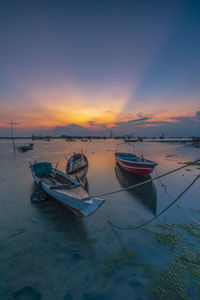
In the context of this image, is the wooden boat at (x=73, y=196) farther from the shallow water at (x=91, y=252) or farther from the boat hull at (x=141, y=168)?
the boat hull at (x=141, y=168)

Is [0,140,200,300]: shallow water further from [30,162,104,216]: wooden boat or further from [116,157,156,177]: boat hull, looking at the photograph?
[116,157,156,177]: boat hull

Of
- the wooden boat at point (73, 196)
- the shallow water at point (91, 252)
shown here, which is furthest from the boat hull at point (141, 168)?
the wooden boat at point (73, 196)

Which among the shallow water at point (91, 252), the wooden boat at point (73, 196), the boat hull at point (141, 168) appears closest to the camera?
the shallow water at point (91, 252)

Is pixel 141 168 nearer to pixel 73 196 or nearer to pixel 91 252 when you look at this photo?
pixel 73 196

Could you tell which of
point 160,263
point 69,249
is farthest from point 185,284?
point 69,249

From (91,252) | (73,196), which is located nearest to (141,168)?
(73,196)

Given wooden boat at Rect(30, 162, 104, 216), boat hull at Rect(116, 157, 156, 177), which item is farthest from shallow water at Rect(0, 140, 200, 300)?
boat hull at Rect(116, 157, 156, 177)

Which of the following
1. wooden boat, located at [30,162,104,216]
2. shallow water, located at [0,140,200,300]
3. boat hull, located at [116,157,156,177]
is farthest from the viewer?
boat hull, located at [116,157,156,177]

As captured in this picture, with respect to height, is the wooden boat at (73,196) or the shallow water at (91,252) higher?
the wooden boat at (73,196)

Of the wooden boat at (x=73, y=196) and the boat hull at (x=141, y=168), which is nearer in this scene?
the wooden boat at (x=73, y=196)

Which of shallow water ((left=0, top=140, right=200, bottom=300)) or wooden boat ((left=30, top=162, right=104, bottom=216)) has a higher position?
wooden boat ((left=30, top=162, right=104, bottom=216))

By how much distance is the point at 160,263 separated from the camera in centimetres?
409

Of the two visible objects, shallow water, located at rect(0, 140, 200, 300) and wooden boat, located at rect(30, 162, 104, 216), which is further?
wooden boat, located at rect(30, 162, 104, 216)

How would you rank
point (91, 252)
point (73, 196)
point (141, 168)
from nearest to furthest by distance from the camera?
point (91, 252) → point (73, 196) → point (141, 168)
